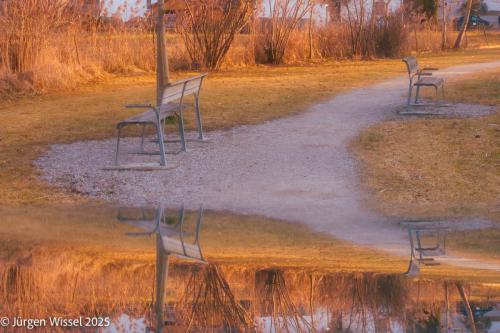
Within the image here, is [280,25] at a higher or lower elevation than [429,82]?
higher

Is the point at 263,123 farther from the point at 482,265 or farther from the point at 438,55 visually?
the point at 438,55

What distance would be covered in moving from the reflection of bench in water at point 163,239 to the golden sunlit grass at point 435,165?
2486mm

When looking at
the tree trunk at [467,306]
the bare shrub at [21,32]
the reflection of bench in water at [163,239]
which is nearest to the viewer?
the tree trunk at [467,306]

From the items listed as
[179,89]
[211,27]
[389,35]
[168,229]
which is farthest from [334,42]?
[168,229]

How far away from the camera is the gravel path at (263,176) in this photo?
37.6ft

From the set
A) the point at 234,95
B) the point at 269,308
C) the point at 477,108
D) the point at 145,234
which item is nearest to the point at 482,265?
the point at 269,308

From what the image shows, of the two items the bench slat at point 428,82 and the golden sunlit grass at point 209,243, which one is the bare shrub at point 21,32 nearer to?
the bench slat at point 428,82

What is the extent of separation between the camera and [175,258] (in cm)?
885

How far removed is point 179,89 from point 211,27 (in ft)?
41.9

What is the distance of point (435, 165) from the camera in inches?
533

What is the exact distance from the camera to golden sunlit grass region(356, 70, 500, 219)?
11953mm

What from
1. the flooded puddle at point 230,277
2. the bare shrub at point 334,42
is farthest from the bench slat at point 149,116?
the bare shrub at point 334,42

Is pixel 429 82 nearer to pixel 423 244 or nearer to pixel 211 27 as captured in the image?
pixel 423 244

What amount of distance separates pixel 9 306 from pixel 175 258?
2.06 m
